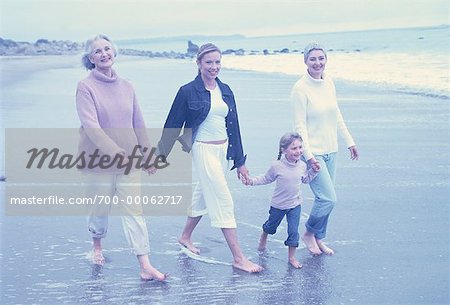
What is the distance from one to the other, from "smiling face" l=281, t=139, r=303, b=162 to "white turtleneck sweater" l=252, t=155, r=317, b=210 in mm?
66

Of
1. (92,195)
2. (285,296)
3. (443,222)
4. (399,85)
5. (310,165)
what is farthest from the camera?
(399,85)

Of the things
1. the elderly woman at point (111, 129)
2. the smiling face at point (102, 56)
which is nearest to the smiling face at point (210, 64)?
the elderly woman at point (111, 129)

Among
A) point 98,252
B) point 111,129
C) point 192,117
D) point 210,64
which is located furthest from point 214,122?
point 98,252

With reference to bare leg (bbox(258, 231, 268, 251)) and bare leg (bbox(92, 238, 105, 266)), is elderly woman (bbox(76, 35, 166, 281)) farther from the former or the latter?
bare leg (bbox(258, 231, 268, 251))

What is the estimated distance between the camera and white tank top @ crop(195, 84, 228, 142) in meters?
5.79

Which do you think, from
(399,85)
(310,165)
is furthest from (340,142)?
(399,85)

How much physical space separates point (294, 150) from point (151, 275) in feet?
4.98

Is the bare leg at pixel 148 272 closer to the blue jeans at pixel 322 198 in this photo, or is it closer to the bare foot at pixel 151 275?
the bare foot at pixel 151 275

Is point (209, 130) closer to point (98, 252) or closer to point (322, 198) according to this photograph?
point (322, 198)

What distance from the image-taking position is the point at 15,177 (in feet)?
→ 27.9

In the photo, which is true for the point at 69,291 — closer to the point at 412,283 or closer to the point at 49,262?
Result: the point at 49,262

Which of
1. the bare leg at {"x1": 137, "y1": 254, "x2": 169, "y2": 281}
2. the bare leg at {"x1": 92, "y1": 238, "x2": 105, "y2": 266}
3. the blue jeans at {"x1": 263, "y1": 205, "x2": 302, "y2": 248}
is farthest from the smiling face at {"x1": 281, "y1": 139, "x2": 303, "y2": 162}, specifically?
the bare leg at {"x1": 92, "y1": 238, "x2": 105, "y2": 266}

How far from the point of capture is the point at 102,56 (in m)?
5.42

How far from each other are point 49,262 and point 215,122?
5.75 feet
